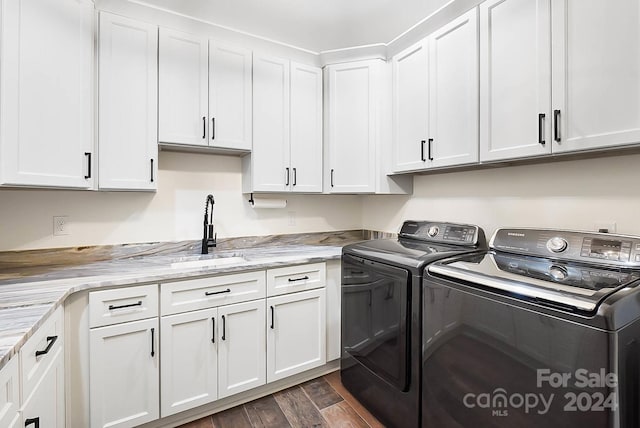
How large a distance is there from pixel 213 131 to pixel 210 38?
0.64 meters

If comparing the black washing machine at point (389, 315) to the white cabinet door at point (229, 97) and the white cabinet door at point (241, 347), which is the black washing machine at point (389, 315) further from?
the white cabinet door at point (229, 97)

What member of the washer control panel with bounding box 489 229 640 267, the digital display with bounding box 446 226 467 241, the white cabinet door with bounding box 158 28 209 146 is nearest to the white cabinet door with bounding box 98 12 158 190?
the white cabinet door with bounding box 158 28 209 146

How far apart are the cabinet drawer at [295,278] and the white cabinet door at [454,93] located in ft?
3.65

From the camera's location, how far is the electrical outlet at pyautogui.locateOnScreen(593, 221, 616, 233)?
1.43m

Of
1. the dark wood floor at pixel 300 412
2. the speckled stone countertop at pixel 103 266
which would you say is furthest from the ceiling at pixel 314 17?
the dark wood floor at pixel 300 412

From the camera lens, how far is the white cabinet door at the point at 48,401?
3.36 feet

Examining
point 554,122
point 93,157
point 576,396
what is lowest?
point 576,396

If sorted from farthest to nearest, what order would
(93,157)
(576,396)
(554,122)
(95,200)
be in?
1. (95,200)
2. (93,157)
3. (554,122)
4. (576,396)

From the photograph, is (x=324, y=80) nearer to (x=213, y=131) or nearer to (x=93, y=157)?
(x=213, y=131)

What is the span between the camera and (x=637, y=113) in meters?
1.17

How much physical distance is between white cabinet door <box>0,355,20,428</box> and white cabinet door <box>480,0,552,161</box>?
2.19 meters

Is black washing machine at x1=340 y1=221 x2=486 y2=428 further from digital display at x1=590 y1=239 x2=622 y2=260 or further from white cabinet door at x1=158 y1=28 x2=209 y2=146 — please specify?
white cabinet door at x1=158 y1=28 x2=209 y2=146

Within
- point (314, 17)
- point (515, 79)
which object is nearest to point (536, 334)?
point (515, 79)

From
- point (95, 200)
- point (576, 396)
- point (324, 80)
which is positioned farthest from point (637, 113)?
point (95, 200)
